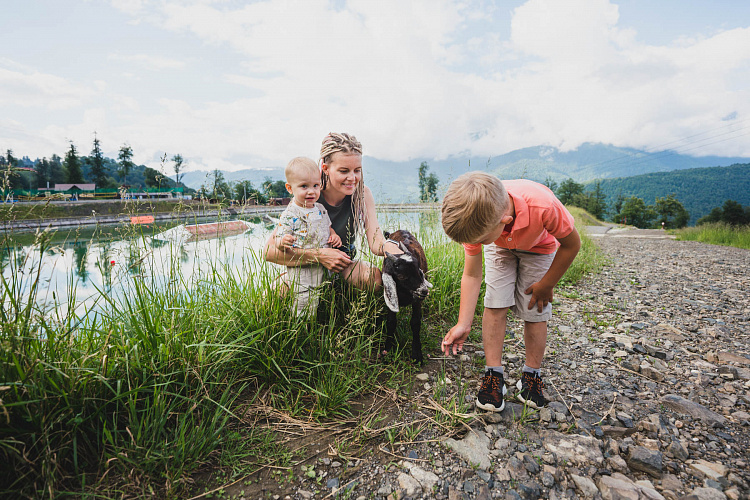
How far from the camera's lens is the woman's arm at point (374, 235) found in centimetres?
235

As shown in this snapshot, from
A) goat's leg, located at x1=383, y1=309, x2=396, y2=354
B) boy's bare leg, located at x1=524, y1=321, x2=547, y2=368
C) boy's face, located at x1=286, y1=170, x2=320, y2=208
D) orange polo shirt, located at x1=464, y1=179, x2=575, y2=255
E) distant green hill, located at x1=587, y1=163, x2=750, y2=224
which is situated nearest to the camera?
orange polo shirt, located at x1=464, y1=179, x2=575, y2=255

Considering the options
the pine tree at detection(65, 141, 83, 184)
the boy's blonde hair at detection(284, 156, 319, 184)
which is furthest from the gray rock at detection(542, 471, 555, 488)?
the pine tree at detection(65, 141, 83, 184)

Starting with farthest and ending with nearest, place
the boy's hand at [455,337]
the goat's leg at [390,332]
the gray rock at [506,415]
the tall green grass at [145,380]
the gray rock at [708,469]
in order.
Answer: the goat's leg at [390,332] < the boy's hand at [455,337] < the gray rock at [506,415] < the gray rock at [708,469] < the tall green grass at [145,380]

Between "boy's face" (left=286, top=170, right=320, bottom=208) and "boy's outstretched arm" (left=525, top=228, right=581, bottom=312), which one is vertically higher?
"boy's face" (left=286, top=170, right=320, bottom=208)

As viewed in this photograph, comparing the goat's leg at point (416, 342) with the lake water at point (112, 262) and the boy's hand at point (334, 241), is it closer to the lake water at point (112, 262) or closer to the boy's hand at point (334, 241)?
the boy's hand at point (334, 241)

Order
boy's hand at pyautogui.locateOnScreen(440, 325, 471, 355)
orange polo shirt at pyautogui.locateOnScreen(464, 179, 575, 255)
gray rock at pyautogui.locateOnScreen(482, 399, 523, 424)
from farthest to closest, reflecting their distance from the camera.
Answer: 1. boy's hand at pyautogui.locateOnScreen(440, 325, 471, 355)
2. gray rock at pyautogui.locateOnScreen(482, 399, 523, 424)
3. orange polo shirt at pyautogui.locateOnScreen(464, 179, 575, 255)

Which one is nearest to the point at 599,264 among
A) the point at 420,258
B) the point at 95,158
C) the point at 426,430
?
the point at 420,258

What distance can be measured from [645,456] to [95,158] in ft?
179

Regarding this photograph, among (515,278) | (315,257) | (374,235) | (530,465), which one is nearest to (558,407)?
(530,465)

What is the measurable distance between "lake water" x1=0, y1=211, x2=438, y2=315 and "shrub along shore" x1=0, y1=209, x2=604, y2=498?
0.14 feet

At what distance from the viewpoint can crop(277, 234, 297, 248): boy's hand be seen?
211cm

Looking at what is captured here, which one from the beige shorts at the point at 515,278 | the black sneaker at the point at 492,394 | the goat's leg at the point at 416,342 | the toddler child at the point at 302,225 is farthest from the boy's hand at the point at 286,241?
the black sneaker at the point at 492,394

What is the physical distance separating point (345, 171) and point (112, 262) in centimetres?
155

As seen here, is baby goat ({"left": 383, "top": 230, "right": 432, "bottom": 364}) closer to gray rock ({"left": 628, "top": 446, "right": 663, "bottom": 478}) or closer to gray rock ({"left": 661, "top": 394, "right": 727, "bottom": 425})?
gray rock ({"left": 628, "top": 446, "right": 663, "bottom": 478})
